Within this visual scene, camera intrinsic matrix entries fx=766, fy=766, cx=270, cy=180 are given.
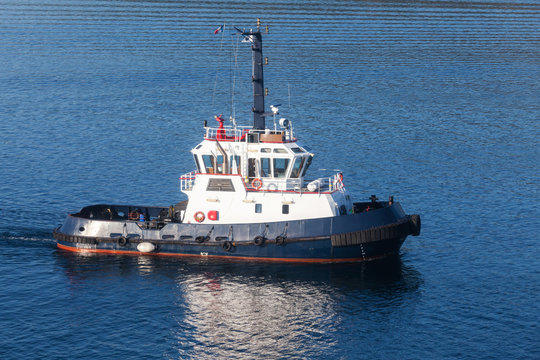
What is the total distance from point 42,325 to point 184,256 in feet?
33.1

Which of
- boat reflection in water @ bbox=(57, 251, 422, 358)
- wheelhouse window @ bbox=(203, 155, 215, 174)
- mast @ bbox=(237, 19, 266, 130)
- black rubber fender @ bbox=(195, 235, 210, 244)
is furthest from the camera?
wheelhouse window @ bbox=(203, 155, 215, 174)

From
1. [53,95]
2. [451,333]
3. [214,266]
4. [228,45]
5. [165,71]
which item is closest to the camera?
[451,333]

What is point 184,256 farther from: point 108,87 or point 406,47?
point 406,47

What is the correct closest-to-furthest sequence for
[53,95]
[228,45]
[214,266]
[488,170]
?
[214,266]
[488,170]
[53,95]
[228,45]

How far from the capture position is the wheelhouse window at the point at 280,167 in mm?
43000

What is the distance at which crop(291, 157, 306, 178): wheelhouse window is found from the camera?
141ft

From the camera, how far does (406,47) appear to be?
11069 cm

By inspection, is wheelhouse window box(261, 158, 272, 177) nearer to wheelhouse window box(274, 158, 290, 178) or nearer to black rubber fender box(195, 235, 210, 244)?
wheelhouse window box(274, 158, 290, 178)

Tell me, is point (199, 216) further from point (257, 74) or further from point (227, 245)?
point (257, 74)

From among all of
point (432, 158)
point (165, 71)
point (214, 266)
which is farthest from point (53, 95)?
point (214, 266)

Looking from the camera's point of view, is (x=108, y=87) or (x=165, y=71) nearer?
(x=108, y=87)

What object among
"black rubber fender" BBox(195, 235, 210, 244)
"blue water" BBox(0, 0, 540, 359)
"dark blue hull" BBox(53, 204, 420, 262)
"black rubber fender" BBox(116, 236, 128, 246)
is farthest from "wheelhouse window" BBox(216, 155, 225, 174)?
"black rubber fender" BBox(116, 236, 128, 246)

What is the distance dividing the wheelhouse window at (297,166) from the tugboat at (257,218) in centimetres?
6

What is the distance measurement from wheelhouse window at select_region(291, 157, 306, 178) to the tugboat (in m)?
0.06
